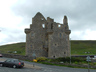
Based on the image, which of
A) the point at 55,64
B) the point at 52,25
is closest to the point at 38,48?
the point at 52,25

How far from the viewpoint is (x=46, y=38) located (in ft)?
152

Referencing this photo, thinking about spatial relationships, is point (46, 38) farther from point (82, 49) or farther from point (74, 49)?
point (82, 49)

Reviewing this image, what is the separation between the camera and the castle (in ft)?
144

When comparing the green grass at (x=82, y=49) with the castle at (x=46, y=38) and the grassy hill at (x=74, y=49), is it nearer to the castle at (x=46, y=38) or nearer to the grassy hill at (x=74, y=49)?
the grassy hill at (x=74, y=49)

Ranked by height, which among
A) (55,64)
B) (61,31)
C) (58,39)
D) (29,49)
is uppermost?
(61,31)

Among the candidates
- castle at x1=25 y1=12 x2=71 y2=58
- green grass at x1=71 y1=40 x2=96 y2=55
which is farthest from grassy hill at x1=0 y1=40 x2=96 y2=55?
castle at x1=25 y1=12 x2=71 y2=58

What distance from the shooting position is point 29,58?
31.9m

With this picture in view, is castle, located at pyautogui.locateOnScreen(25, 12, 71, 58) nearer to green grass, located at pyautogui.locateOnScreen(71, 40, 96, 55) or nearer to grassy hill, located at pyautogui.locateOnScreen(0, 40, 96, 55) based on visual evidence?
grassy hill, located at pyautogui.locateOnScreen(0, 40, 96, 55)

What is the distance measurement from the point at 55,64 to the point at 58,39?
17.7 m


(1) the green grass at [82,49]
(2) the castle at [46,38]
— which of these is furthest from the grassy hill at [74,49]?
(2) the castle at [46,38]

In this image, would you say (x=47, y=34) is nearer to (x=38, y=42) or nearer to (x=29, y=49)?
(x=38, y=42)

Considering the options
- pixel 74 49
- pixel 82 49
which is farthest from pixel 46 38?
pixel 82 49

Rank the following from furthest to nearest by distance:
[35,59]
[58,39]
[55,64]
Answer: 1. [58,39]
2. [35,59]
3. [55,64]

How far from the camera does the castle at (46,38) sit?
4391 cm
